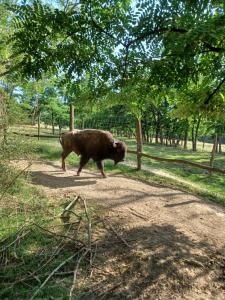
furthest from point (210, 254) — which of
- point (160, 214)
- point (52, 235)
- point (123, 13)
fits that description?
point (123, 13)

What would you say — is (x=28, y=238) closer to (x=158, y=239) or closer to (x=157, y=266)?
(x=157, y=266)

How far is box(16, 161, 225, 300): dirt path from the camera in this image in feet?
15.1

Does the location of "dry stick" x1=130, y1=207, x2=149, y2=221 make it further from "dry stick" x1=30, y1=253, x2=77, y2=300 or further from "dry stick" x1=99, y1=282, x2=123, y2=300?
"dry stick" x1=99, y1=282, x2=123, y2=300

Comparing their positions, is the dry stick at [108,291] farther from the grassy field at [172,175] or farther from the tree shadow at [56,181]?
the tree shadow at [56,181]

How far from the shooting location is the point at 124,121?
33.3 meters

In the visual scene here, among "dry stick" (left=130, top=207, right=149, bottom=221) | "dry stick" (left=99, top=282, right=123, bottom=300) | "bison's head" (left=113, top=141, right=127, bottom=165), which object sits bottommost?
"dry stick" (left=99, top=282, right=123, bottom=300)

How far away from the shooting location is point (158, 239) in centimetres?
591

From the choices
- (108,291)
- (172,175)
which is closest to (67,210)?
(108,291)

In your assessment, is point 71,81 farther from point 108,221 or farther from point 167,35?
point 108,221

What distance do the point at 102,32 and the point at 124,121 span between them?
95.8ft

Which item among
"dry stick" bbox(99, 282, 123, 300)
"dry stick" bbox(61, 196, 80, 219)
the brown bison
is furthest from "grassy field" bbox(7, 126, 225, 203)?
"dry stick" bbox(99, 282, 123, 300)

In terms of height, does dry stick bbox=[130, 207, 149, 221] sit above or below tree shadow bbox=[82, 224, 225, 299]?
above

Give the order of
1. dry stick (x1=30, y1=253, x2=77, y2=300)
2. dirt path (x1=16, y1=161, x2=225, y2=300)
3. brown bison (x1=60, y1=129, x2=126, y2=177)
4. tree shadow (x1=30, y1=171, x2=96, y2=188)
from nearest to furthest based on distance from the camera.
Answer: dry stick (x1=30, y1=253, x2=77, y2=300) → dirt path (x1=16, y1=161, x2=225, y2=300) → tree shadow (x1=30, y1=171, x2=96, y2=188) → brown bison (x1=60, y1=129, x2=126, y2=177)

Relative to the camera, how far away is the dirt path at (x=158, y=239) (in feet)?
15.1
